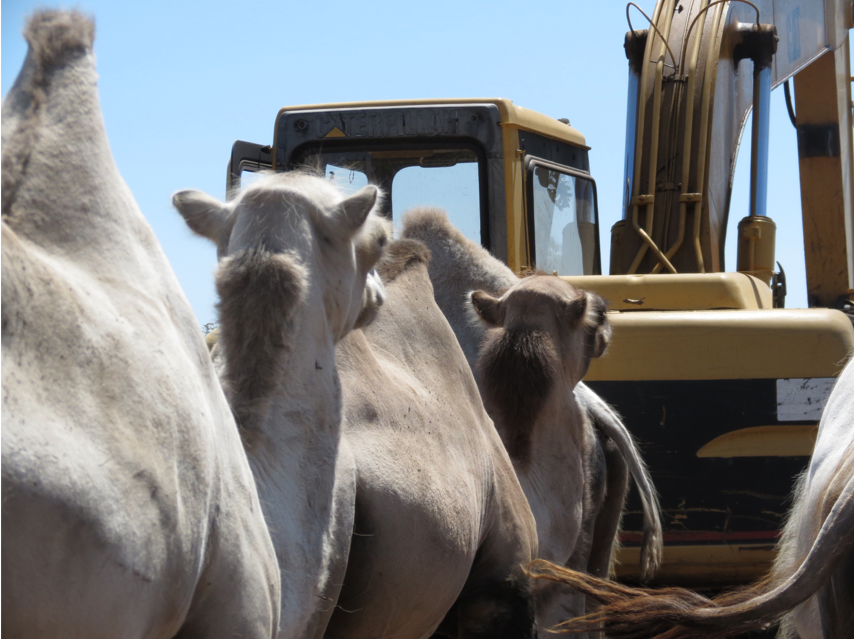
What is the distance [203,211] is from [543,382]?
171 centimetres

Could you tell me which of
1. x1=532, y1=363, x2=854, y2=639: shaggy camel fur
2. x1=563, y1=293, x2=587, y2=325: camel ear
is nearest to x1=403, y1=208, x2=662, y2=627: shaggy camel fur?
x1=563, y1=293, x2=587, y2=325: camel ear

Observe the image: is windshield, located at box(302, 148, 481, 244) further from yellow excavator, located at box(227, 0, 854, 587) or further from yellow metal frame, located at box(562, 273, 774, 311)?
yellow metal frame, located at box(562, 273, 774, 311)

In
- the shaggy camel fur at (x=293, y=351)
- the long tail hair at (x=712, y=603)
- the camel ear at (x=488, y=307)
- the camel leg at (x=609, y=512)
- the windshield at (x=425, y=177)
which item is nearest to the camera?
the shaggy camel fur at (x=293, y=351)

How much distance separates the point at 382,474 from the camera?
2125 mm

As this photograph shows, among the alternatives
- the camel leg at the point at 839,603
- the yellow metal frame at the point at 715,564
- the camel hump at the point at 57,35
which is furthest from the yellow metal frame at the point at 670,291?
the camel hump at the point at 57,35

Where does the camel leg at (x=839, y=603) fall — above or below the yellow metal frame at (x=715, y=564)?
above

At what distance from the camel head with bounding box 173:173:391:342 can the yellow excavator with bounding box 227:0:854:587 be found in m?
0.33

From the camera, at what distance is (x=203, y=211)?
195 cm

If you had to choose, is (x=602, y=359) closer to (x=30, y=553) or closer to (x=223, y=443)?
(x=223, y=443)

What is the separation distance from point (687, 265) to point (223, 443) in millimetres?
4600

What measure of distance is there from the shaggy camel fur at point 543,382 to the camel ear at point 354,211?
5.05 feet

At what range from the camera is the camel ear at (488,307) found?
348cm

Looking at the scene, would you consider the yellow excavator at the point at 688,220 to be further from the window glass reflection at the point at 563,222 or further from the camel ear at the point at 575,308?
the camel ear at the point at 575,308

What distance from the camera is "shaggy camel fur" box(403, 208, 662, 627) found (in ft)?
11.0
